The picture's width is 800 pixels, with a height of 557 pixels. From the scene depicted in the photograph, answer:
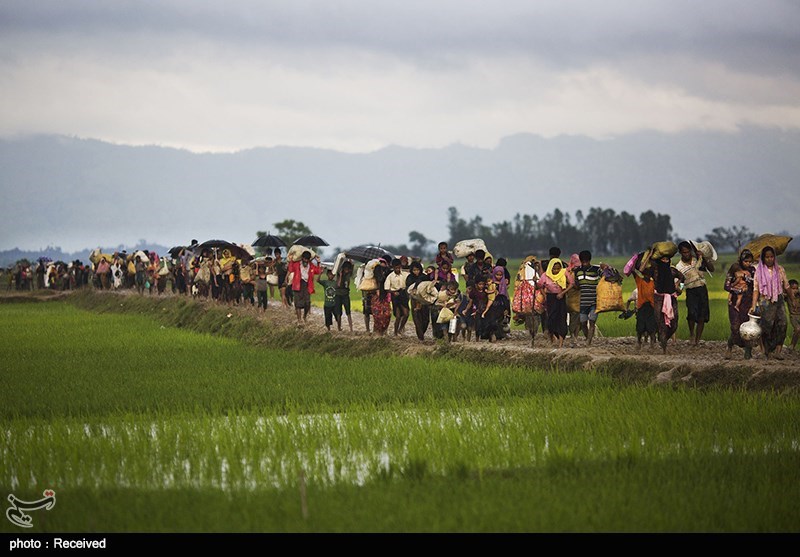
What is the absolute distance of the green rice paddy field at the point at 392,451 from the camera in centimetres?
646

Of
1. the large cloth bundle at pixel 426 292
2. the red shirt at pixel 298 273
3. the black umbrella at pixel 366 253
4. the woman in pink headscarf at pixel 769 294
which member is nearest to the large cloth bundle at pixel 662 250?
the woman in pink headscarf at pixel 769 294

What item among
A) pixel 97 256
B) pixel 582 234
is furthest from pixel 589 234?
pixel 97 256

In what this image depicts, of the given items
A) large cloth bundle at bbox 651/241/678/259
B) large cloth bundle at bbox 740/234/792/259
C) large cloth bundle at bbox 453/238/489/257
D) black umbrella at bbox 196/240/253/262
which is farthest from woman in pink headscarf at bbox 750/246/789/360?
black umbrella at bbox 196/240/253/262

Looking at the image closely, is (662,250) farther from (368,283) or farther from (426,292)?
(368,283)

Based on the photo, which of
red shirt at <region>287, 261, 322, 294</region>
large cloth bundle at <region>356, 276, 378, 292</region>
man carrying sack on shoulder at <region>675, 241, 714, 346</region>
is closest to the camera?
man carrying sack on shoulder at <region>675, 241, 714, 346</region>

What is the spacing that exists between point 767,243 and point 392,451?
6.79 m

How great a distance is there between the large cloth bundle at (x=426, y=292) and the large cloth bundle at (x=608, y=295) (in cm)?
237

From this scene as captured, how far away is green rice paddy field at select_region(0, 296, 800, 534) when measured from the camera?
6.46m

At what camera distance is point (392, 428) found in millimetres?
9617

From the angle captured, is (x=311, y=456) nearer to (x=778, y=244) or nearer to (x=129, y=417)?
(x=129, y=417)

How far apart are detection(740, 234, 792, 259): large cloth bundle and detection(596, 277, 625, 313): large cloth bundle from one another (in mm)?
1657

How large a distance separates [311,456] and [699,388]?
4.64 meters

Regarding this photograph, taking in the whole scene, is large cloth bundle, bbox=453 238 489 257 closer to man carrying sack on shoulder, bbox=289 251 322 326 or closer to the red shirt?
man carrying sack on shoulder, bbox=289 251 322 326
